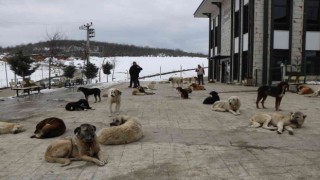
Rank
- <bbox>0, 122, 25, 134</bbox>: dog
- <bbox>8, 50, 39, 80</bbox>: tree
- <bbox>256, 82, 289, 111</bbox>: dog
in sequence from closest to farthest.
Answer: <bbox>0, 122, 25, 134</bbox>: dog, <bbox>256, 82, 289, 111</bbox>: dog, <bbox>8, 50, 39, 80</bbox>: tree

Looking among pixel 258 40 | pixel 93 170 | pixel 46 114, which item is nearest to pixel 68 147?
pixel 93 170

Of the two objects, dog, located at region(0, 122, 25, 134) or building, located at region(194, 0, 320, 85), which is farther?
building, located at region(194, 0, 320, 85)

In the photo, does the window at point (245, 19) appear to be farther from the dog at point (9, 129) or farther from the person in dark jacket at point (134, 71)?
the dog at point (9, 129)

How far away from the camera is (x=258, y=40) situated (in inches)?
952

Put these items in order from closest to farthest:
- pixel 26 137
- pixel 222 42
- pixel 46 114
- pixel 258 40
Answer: pixel 26 137 < pixel 46 114 < pixel 258 40 < pixel 222 42

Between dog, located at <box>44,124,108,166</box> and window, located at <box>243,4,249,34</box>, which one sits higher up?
window, located at <box>243,4,249,34</box>

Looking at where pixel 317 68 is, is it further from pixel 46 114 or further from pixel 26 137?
pixel 26 137

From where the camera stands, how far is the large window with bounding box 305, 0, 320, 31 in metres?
24.5

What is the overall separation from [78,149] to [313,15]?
22.6 metres

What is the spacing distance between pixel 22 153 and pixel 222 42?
29.3 meters

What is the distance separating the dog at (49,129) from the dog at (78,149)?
5.68 feet

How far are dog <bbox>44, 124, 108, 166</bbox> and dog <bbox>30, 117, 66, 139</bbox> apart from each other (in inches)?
68.2

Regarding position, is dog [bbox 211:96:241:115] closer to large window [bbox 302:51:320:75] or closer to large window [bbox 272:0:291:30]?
large window [bbox 272:0:291:30]

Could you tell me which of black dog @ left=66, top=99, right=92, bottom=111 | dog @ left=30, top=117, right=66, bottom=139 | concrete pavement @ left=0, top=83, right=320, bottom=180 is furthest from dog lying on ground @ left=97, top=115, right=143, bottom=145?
black dog @ left=66, top=99, right=92, bottom=111
